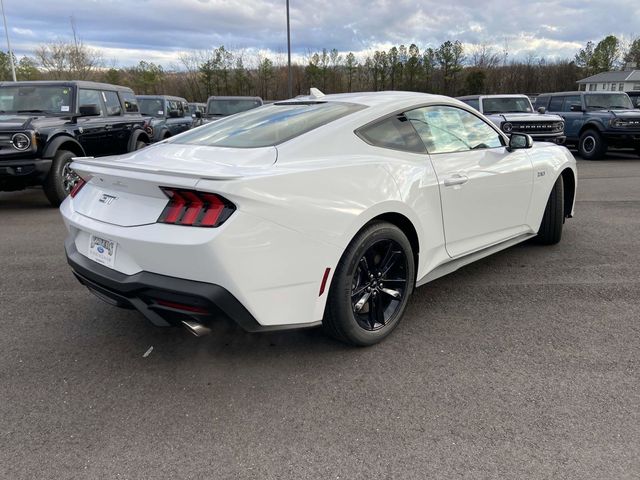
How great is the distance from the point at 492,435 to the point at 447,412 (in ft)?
0.80

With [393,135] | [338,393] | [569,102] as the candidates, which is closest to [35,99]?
[393,135]

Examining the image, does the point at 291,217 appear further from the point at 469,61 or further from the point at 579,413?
the point at 469,61

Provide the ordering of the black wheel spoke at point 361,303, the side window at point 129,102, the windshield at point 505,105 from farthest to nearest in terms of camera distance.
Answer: the windshield at point 505,105 → the side window at point 129,102 → the black wheel spoke at point 361,303

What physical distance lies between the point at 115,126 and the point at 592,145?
12417 mm

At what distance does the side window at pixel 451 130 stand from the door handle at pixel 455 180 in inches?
7.9

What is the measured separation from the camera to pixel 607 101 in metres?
14.3

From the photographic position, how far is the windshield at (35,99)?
793cm

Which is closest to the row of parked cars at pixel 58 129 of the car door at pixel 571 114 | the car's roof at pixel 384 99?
the car's roof at pixel 384 99

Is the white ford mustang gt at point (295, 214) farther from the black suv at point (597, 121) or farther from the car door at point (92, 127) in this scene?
the black suv at point (597, 121)

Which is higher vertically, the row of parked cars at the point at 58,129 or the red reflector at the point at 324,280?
the row of parked cars at the point at 58,129

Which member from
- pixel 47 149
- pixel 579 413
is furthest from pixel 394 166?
pixel 47 149

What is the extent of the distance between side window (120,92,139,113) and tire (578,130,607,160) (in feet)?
39.3

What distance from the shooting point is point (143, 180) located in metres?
2.48

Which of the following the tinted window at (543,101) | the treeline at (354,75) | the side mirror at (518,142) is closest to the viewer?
the side mirror at (518,142)
